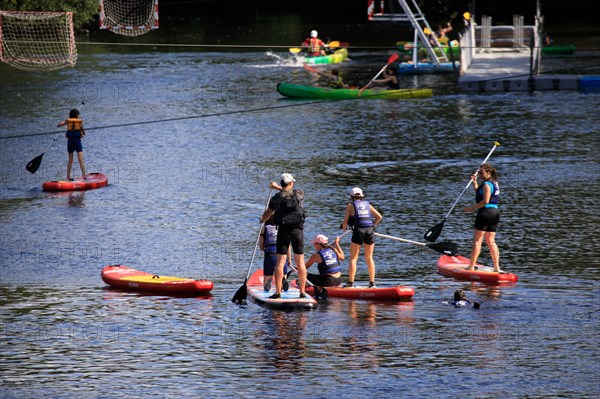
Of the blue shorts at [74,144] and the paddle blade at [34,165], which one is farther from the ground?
the blue shorts at [74,144]

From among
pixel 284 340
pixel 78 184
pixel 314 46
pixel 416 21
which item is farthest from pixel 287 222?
pixel 314 46

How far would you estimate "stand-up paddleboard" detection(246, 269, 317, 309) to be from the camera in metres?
18.5

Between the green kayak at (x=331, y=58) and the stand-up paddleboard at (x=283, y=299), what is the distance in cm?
3768

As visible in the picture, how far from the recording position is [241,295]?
1886 centimetres

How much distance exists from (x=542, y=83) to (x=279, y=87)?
422 inches

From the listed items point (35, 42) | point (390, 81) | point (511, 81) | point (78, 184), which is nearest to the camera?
point (78, 184)

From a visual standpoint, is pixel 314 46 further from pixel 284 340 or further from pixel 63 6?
pixel 284 340

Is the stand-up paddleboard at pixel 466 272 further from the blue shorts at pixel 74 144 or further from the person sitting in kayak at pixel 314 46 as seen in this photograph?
the person sitting in kayak at pixel 314 46

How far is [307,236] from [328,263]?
154 inches

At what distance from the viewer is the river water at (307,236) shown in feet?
52.1

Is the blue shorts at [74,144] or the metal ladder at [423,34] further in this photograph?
the metal ladder at [423,34]

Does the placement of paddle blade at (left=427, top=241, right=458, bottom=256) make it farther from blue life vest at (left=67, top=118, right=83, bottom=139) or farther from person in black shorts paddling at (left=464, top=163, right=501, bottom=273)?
blue life vest at (left=67, top=118, right=83, bottom=139)

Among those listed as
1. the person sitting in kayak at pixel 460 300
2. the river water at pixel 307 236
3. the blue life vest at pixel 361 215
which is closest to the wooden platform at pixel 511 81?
the river water at pixel 307 236

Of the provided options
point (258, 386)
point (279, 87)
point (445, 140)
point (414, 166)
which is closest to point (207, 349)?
point (258, 386)
